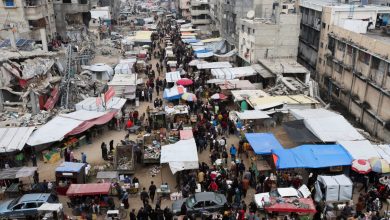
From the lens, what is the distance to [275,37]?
34.2 meters

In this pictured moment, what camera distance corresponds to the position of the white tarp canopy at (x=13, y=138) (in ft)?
65.1

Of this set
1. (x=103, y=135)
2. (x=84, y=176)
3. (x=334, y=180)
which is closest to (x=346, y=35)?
(x=334, y=180)

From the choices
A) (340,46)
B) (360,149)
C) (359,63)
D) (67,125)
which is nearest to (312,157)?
(360,149)

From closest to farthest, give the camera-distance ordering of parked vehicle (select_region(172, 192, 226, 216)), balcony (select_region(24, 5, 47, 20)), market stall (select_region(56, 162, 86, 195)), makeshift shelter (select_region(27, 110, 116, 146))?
parked vehicle (select_region(172, 192, 226, 216)) → market stall (select_region(56, 162, 86, 195)) → makeshift shelter (select_region(27, 110, 116, 146)) → balcony (select_region(24, 5, 47, 20))

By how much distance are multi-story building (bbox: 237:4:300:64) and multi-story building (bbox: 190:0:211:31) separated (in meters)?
29.5

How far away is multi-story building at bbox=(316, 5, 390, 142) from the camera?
959 inches

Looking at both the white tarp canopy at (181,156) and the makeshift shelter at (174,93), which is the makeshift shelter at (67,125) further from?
the white tarp canopy at (181,156)

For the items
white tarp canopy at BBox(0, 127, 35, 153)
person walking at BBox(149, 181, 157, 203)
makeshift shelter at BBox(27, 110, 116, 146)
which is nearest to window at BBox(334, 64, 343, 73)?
makeshift shelter at BBox(27, 110, 116, 146)

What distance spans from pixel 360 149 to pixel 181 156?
8.68 meters

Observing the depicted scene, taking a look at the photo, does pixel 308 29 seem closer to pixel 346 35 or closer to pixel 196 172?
pixel 346 35

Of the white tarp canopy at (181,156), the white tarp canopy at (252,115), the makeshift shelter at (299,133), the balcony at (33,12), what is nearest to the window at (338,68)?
the white tarp canopy at (252,115)

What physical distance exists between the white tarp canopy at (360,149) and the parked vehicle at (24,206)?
13.9 m

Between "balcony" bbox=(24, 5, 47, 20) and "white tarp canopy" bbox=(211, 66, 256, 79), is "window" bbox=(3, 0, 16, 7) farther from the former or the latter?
"white tarp canopy" bbox=(211, 66, 256, 79)

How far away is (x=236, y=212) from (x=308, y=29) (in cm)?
2840
